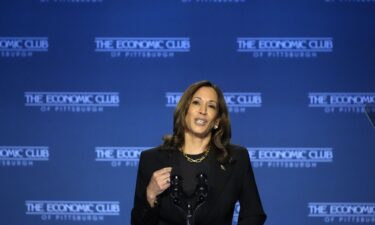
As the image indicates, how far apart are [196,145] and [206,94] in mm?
240

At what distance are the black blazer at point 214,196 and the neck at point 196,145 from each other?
0.19 feet

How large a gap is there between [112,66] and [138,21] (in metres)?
0.42

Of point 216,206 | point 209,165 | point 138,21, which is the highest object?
point 138,21

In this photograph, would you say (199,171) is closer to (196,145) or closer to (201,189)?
(196,145)

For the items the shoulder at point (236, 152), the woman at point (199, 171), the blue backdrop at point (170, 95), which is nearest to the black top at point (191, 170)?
the woman at point (199, 171)

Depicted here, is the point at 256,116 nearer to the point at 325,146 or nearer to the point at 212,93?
the point at 325,146

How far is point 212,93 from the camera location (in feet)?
8.44

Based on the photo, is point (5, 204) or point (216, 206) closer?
point (216, 206)

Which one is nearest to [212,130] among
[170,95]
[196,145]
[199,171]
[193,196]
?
[196,145]

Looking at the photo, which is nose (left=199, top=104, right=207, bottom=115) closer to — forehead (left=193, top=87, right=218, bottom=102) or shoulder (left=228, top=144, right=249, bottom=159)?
forehead (left=193, top=87, right=218, bottom=102)

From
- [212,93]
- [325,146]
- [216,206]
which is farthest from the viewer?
[325,146]

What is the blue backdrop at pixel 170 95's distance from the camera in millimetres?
4367

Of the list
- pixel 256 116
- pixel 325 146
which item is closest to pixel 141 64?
pixel 256 116

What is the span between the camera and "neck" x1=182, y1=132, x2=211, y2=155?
8.42 ft
